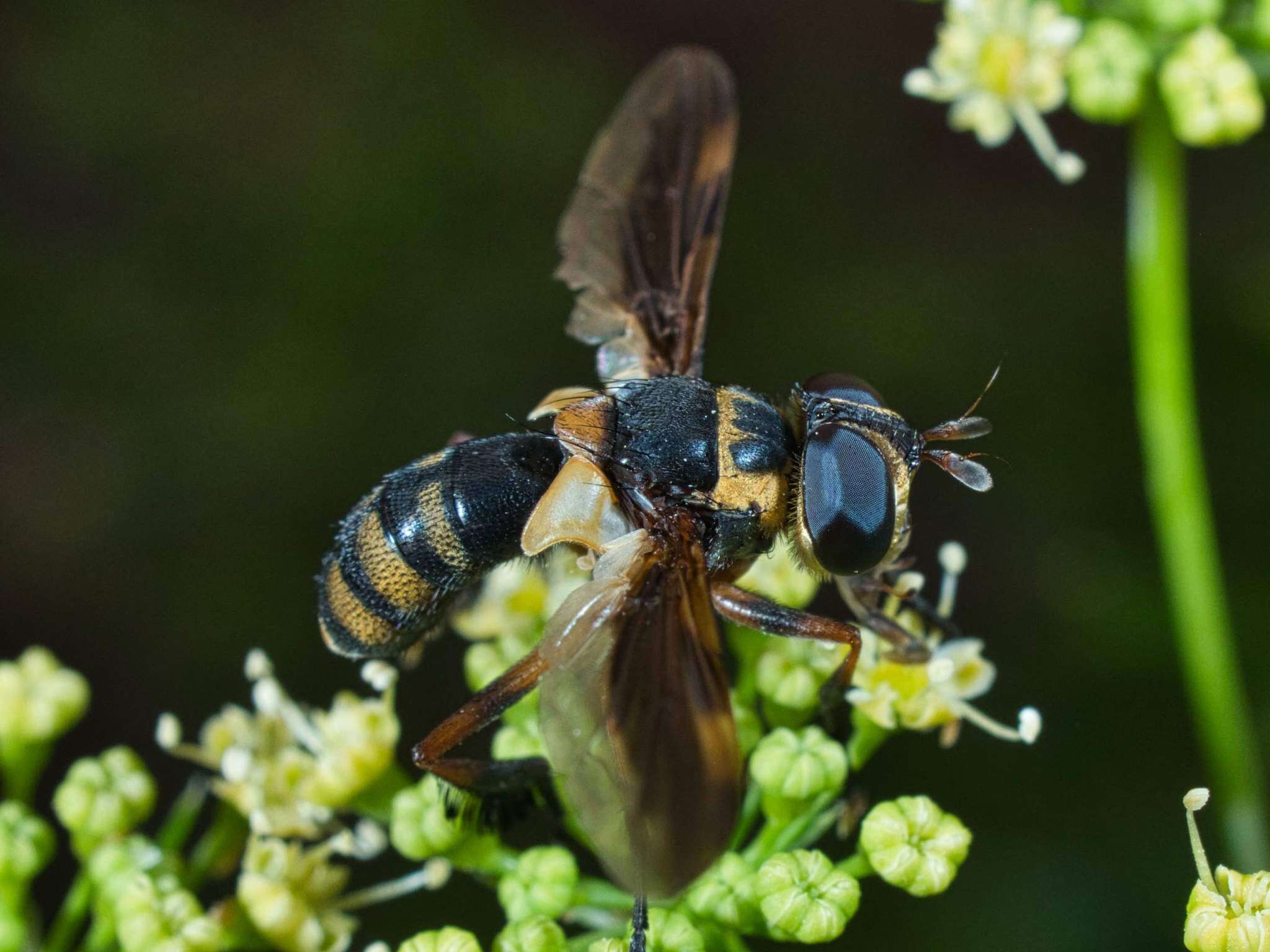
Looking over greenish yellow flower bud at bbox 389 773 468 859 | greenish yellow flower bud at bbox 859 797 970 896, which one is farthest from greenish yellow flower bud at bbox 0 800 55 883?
greenish yellow flower bud at bbox 859 797 970 896

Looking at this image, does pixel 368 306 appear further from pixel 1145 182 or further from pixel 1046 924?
pixel 1046 924

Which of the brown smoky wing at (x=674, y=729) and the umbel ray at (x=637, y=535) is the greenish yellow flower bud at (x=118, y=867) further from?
the brown smoky wing at (x=674, y=729)

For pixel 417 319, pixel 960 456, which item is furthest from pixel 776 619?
pixel 417 319

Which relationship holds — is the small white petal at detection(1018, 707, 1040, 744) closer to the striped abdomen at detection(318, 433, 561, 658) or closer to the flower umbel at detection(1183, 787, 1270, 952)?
the flower umbel at detection(1183, 787, 1270, 952)

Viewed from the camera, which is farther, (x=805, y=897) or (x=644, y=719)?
(x=805, y=897)

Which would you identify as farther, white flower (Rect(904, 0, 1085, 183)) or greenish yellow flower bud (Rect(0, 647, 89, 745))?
white flower (Rect(904, 0, 1085, 183))

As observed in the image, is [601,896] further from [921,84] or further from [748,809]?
[921,84]

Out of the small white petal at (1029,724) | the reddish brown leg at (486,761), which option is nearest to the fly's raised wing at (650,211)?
the reddish brown leg at (486,761)
